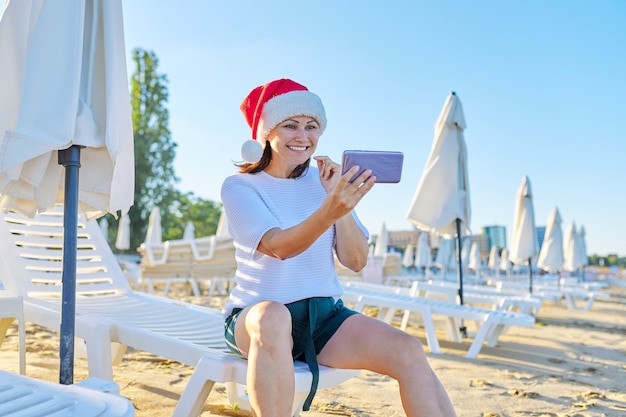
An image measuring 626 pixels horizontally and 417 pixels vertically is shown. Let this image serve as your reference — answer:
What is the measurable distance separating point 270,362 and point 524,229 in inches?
424

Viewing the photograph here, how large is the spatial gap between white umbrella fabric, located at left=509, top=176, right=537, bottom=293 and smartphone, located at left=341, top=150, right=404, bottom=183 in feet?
34.4

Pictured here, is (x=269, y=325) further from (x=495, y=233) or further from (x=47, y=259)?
(x=495, y=233)

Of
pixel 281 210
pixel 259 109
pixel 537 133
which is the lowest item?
pixel 281 210

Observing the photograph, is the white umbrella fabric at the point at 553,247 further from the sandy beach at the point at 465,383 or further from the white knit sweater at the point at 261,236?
the white knit sweater at the point at 261,236

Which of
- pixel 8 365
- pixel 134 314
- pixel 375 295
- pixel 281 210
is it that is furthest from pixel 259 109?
pixel 375 295

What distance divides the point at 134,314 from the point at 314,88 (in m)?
1.61

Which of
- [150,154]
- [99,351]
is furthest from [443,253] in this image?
[99,351]

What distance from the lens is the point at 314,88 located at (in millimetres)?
2109

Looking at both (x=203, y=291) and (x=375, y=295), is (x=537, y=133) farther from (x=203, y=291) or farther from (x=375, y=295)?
(x=375, y=295)

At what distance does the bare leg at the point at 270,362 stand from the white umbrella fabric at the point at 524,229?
10.6 meters

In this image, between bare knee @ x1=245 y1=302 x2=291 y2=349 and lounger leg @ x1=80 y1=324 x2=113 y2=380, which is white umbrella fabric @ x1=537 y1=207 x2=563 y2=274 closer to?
lounger leg @ x1=80 y1=324 x2=113 y2=380

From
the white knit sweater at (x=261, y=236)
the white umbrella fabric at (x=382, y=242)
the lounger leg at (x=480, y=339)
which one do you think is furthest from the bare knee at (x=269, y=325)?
the white umbrella fabric at (x=382, y=242)

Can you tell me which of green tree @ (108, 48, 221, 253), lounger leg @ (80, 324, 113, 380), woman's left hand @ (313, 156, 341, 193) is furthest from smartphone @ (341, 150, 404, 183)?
green tree @ (108, 48, 221, 253)

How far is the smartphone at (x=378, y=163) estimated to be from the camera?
1.51 metres
